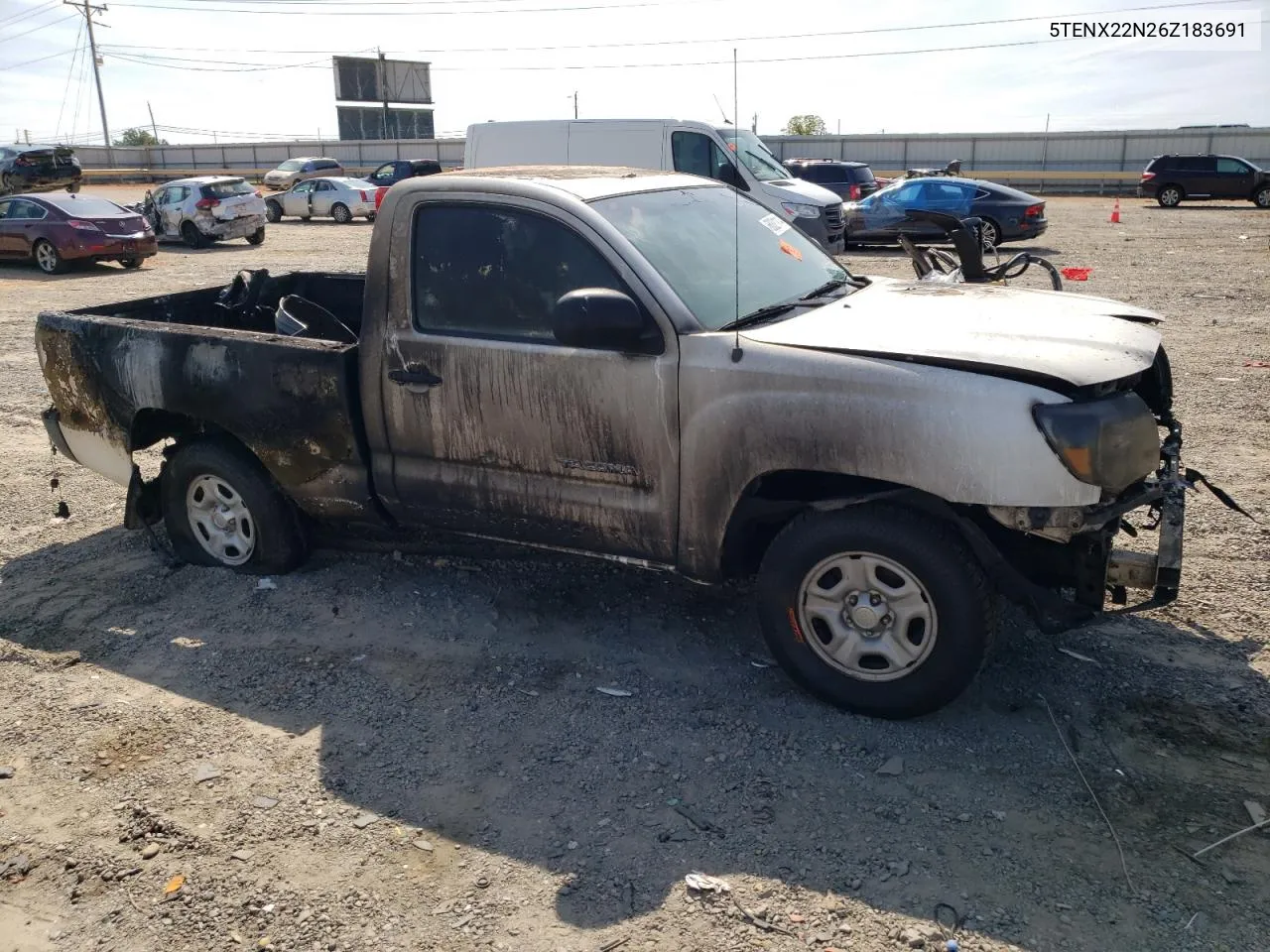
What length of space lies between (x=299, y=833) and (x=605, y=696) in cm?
128

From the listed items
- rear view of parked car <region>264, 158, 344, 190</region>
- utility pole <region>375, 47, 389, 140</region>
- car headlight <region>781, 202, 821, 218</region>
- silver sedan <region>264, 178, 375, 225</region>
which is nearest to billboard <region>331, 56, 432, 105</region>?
utility pole <region>375, 47, 389, 140</region>

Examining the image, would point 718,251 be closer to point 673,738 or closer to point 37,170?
point 673,738

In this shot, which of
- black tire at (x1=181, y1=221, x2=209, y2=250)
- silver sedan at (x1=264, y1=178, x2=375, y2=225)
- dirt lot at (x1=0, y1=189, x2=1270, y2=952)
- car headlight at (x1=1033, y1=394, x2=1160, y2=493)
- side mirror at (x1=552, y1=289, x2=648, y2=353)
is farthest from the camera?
silver sedan at (x1=264, y1=178, x2=375, y2=225)

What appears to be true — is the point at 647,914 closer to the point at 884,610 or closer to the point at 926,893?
the point at 926,893

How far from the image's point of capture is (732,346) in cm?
384

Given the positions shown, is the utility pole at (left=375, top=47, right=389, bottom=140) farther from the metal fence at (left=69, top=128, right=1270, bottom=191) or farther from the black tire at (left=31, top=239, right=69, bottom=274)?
the black tire at (left=31, top=239, right=69, bottom=274)

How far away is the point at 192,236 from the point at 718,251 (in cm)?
2252

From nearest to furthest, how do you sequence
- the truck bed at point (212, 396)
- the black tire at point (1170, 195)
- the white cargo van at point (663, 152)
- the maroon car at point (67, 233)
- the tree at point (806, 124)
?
1. the truck bed at point (212, 396)
2. the white cargo van at point (663, 152)
3. the maroon car at point (67, 233)
4. the black tire at point (1170, 195)
5. the tree at point (806, 124)

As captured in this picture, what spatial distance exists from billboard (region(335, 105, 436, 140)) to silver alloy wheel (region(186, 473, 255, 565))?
215 ft

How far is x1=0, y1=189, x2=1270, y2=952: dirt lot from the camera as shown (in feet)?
9.92

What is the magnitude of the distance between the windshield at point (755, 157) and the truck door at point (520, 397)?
503 inches

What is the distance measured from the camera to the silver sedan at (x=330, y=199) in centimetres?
2977

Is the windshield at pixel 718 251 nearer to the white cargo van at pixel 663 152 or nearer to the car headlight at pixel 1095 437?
the car headlight at pixel 1095 437

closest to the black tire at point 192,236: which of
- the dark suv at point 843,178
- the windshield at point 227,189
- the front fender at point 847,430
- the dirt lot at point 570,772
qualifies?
the windshield at point 227,189
